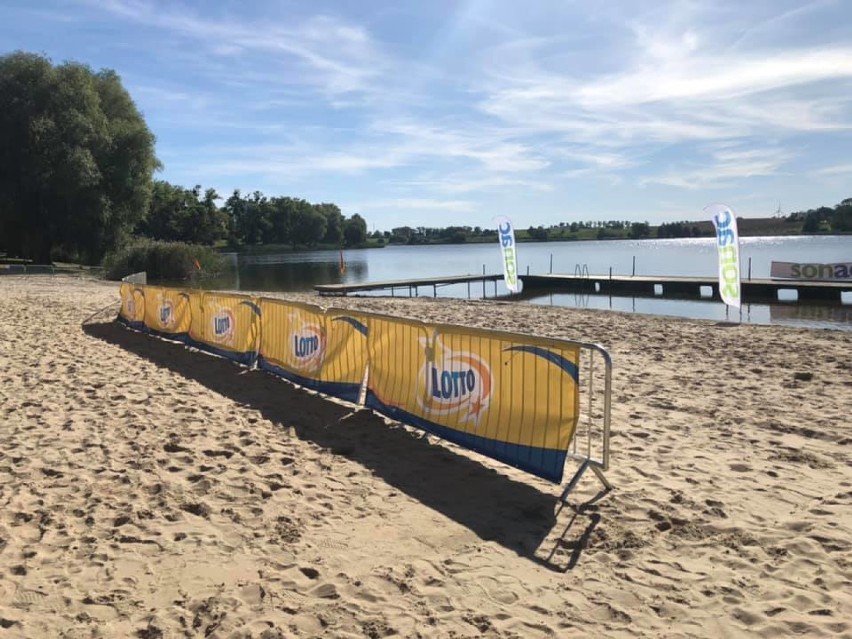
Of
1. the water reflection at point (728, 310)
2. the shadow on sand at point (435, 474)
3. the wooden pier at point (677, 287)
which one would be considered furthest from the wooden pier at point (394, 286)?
the shadow on sand at point (435, 474)

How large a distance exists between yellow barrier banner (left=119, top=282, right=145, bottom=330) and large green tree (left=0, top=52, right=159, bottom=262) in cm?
3156

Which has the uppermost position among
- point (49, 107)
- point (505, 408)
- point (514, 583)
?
point (49, 107)

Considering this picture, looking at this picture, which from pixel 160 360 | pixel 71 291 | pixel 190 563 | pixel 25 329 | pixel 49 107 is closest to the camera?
pixel 190 563

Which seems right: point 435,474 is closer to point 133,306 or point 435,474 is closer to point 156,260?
point 133,306

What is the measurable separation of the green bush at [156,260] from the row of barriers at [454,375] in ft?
125

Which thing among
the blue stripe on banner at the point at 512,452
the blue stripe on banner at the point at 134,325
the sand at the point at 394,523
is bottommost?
the sand at the point at 394,523

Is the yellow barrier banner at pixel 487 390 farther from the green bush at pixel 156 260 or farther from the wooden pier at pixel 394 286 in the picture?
the green bush at pixel 156 260

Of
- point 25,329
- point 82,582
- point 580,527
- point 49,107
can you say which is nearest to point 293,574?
point 82,582

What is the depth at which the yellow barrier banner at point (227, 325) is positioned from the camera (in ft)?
34.2

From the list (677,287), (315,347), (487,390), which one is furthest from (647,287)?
(487,390)

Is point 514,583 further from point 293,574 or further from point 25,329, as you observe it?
point 25,329

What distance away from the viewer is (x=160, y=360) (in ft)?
36.4

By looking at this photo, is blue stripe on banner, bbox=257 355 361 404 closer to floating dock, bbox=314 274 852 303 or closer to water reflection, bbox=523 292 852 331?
water reflection, bbox=523 292 852 331

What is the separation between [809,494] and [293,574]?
399 cm
